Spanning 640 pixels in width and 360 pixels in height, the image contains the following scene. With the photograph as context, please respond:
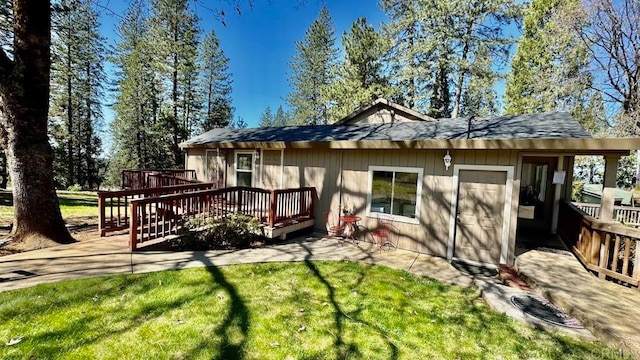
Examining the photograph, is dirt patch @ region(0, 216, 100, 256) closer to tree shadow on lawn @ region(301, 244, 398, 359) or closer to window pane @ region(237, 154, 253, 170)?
window pane @ region(237, 154, 253, 170)

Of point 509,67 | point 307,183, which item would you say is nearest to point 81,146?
point 307,183

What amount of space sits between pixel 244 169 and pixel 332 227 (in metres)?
4.13

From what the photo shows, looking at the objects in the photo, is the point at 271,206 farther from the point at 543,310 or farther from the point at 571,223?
the point at 571,223

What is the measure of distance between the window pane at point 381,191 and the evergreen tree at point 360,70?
14241 mm

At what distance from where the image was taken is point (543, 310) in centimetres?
392

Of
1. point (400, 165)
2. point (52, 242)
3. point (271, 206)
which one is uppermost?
point (400, 165)

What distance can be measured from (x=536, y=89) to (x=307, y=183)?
1641cm

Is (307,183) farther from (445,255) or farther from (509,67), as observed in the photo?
(509,67)

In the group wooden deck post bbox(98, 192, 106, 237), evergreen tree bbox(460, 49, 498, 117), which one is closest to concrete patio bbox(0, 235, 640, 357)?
wooden deck post bbox(98, 192, 106, 237)

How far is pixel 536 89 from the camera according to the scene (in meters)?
16.6

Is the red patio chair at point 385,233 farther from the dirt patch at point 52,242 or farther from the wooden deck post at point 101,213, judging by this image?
the dirt patch at point 52,242

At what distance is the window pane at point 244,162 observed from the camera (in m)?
9.75

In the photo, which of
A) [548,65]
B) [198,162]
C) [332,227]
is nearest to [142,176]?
[198,162]

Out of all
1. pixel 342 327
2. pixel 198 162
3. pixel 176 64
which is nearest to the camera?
pixel 342 327
